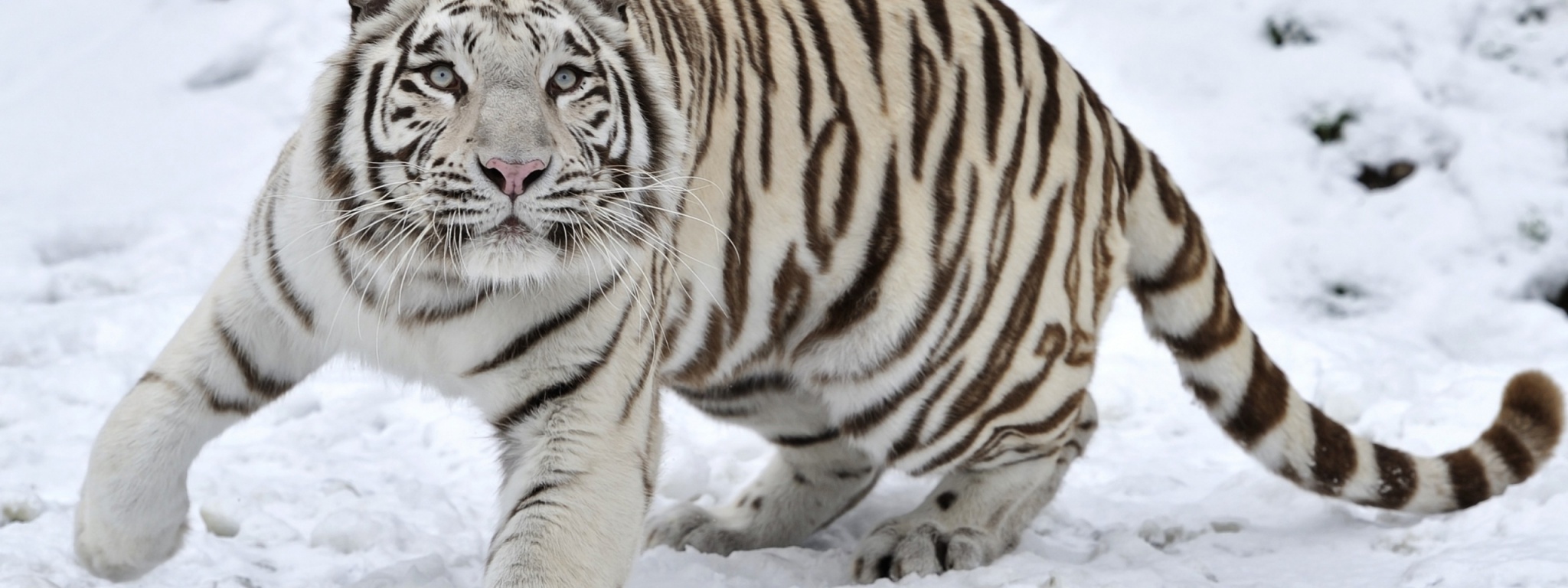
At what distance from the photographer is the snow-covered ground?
366 cm

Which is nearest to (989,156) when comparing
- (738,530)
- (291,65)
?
(738,530)

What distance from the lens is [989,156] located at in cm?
358

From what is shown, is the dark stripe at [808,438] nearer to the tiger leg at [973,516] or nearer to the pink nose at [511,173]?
the tiger leg at [973,516]

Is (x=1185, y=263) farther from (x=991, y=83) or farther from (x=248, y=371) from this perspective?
(x=248, y=371)

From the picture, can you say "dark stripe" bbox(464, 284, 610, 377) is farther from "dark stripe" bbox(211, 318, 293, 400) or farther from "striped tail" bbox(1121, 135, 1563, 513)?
"striped tail" bbox(1121, 135, 1563, 513)

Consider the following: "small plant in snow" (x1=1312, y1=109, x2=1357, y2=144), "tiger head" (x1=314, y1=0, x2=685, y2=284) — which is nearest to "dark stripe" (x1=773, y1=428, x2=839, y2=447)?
"tiger head" (x1=314, y1=0, x2=685, y2=284)

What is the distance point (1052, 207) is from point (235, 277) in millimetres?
1809

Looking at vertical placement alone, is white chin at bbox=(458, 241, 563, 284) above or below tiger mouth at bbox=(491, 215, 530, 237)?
below

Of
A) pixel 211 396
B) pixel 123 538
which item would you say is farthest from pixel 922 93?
pixel 123 538

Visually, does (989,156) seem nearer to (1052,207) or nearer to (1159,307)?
(1052,207)

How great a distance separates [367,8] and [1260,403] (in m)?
2.38

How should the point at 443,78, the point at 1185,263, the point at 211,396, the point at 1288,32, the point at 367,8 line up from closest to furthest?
the point at 443,78, the point at 367,8, the point at 211,396, the point at 1185,263, the point at 1288,32

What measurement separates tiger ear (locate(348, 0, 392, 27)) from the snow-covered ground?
102 cm

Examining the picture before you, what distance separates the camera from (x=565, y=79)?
262 centimetres
